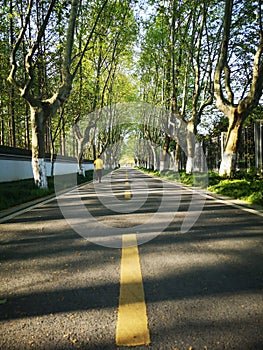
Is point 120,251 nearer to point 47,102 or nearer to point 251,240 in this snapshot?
point 251,240

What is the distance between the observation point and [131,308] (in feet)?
7.69

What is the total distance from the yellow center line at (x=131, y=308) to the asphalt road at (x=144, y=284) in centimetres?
5

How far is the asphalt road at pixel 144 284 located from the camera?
1977 millimetres

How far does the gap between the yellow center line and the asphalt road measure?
0.05m

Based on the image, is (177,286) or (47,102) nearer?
(177,286)

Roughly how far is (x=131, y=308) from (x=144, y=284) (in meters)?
0.50

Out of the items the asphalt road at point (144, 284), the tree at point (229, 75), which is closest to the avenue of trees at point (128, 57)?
the tree at point (229, 75)

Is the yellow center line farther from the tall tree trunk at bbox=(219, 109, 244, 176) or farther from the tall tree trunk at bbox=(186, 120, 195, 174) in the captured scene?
the tall tree trunk at bbox=(186, 120, 195, 174)

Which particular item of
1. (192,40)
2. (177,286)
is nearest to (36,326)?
(177,286)

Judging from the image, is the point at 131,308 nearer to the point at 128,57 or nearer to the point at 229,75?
the point at 229,75

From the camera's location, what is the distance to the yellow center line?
193 centimetres

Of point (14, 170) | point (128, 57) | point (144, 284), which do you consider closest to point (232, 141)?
point (144, 284)

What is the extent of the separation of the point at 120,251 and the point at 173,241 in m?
0.88

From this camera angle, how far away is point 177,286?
2.76m
